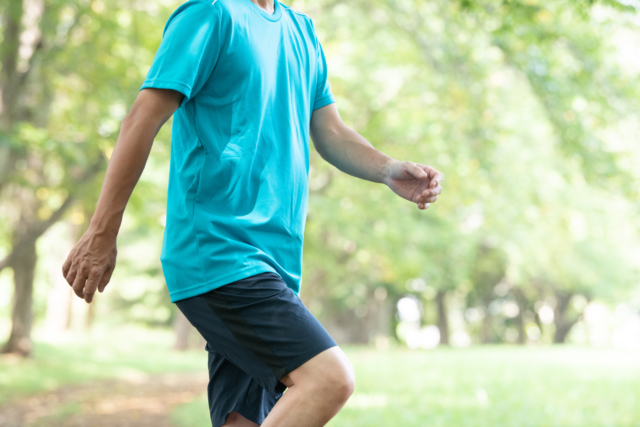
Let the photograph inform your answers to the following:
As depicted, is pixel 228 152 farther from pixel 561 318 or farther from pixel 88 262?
pixel 561 318

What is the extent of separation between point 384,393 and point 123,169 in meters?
8.03

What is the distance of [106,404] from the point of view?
9336 millimetres

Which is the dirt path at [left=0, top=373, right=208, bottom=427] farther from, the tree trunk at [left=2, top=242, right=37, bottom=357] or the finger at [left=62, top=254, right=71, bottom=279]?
the finger at [left=62, top=254, right=71, bottom=279]

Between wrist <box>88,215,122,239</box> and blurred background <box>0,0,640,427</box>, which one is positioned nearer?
wrist <box>88,215,122,239</box>

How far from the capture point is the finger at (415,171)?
6.00 feet

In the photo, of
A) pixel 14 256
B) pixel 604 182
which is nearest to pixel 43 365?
pixel 14 256

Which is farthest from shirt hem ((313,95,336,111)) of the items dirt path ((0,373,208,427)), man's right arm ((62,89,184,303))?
dirt path ((0,373,208,427))

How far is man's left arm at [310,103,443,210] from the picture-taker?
1843 millimetres

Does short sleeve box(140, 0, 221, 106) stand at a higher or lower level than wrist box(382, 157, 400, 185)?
higher

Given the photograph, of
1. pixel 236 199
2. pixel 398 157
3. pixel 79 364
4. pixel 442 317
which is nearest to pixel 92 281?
pixel 236 199

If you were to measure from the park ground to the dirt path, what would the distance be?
0.01 metres

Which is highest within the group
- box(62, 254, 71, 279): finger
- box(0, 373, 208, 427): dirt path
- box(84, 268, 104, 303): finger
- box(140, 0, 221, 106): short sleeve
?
box(140, 0, 221, 106): short sleeve

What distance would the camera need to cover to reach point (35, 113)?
407 inches

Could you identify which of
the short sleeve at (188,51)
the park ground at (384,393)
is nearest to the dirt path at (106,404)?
the park ground at (384,393)
